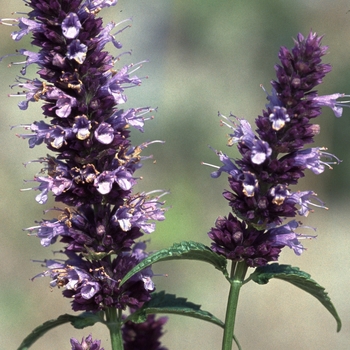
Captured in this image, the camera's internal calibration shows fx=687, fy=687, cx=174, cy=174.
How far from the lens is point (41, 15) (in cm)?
200

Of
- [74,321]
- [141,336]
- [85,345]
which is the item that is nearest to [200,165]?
[141,336]

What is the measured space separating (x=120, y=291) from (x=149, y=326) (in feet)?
1.08

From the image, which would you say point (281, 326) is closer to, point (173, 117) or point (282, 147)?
point (173, 117)

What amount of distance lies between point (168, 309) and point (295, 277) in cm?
38

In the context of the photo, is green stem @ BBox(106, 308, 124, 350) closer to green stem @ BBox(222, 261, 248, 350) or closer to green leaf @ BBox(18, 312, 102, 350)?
green leaf @ BBox(18, 312, 102, 350)

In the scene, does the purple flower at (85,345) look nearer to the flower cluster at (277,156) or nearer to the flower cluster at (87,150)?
the flower cluster at (87,150)

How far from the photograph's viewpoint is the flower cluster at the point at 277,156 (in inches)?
74.4

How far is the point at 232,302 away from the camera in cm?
197

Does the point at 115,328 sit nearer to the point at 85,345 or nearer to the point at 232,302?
the point at 85,345

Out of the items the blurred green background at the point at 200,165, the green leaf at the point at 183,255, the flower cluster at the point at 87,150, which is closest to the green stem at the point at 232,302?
the green leaf at the point at 183,255

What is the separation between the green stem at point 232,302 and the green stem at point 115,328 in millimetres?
320

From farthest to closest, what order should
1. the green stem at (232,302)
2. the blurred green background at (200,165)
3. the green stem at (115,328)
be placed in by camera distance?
the blurred green background at (200,165) → the green stem at (115,328) → the green stem at (232,302)

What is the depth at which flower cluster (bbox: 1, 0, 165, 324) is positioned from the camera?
6.39 feet

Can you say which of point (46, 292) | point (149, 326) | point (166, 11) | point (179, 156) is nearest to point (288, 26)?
point (166, 11)
